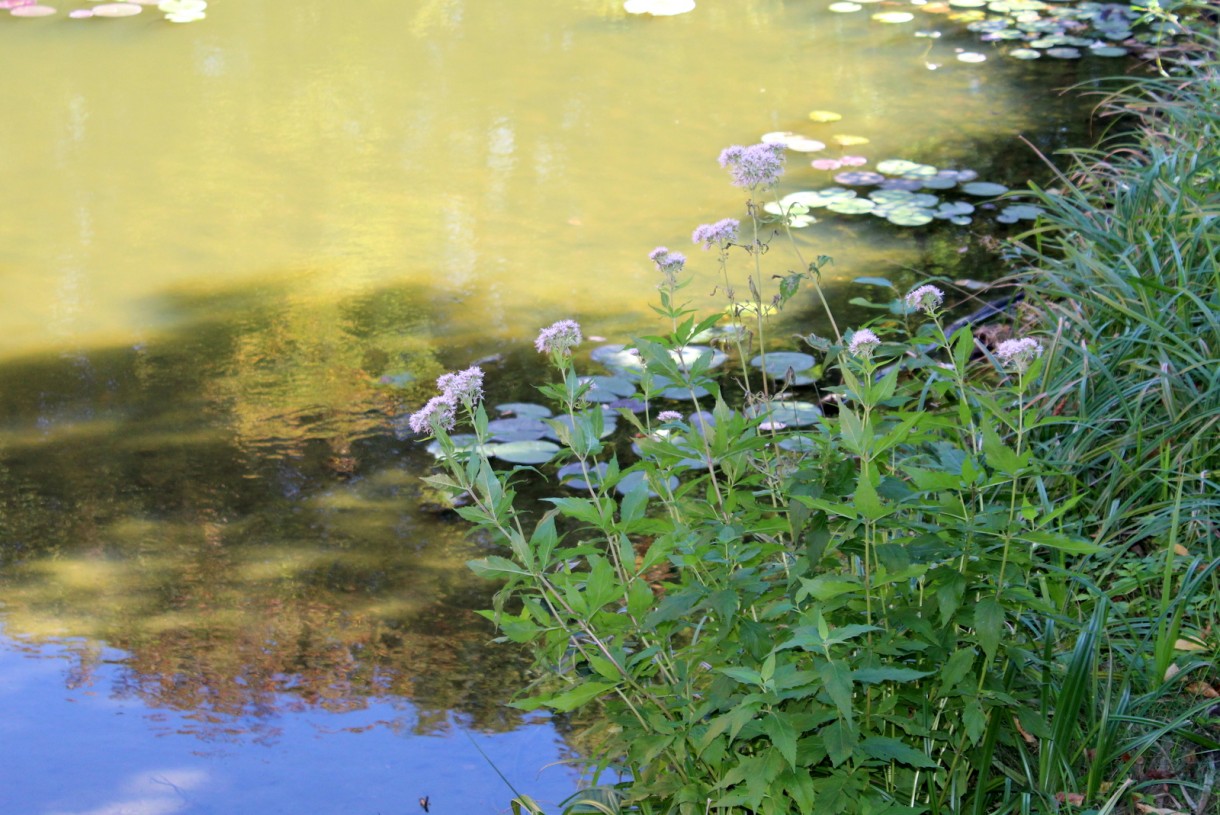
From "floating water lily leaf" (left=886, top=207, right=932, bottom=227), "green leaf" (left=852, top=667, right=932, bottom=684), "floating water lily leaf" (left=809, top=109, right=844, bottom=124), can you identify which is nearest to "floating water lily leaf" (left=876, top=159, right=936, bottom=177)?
"floating water lily leaf" (left=886, top=207, right=932, bottom=227)

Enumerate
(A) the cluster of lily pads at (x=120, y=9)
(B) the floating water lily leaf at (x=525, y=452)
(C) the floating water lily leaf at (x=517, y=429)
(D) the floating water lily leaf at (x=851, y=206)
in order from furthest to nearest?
(A) the cluster of lily pads at (x=120, y=9), (D) the floating water lily leaf at (x=851, y=206), (C) the floating water lily leaf at (x=517, y=429), (B) the floating water lily leaf at (x=525, y=452)

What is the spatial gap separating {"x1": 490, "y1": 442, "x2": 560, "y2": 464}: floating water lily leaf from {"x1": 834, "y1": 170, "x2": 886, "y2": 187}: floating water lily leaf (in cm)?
234

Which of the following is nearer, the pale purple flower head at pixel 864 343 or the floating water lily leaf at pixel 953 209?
the pale purple flower head at pixel 864 343

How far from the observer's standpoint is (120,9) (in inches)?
288

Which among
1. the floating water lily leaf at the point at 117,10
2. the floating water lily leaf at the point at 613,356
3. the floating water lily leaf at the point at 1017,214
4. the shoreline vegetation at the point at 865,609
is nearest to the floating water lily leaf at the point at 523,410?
the floating water lily leaf at the point at 613,356

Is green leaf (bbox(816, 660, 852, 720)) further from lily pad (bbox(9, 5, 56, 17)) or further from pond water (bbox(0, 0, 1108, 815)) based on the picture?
lily pad (bbox(9, 5, 56, 17))

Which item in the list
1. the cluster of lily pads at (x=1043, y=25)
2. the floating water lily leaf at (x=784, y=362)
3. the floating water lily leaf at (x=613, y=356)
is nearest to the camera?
the floating water lily leaf at (x=784, y=362)

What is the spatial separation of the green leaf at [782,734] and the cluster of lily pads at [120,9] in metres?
6.96

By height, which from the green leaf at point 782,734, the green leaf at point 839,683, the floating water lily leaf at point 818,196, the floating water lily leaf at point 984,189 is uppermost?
the green leaf at point 839,683

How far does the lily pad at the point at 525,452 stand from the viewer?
3123mm

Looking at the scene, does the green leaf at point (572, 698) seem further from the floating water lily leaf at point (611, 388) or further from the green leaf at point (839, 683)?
the floating water lily leaf at point (611, 388)

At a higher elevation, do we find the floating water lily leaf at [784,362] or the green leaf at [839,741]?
the green leaf at [839,741]

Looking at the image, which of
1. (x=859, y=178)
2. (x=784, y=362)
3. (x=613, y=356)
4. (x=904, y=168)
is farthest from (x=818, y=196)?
(x=613, y=356)

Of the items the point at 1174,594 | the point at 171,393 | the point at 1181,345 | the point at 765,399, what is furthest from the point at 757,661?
the point at 171,393
